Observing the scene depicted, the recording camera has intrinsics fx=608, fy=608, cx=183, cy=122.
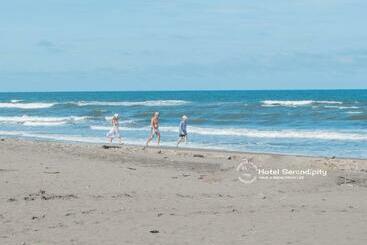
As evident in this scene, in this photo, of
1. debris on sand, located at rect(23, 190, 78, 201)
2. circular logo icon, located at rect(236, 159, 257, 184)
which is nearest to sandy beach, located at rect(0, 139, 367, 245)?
debris on sand, located at rect(23, 190, 78, 201)

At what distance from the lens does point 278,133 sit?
2862cm

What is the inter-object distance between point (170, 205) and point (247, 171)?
461 cm

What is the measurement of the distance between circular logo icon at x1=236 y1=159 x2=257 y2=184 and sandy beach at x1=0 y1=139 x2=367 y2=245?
0.12 metres

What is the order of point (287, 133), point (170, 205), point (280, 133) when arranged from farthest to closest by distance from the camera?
point (280, 133) < point (287, 133) < point (170, 205)

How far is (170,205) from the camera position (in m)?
8.69

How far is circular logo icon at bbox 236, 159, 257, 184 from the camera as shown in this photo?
11.9 m

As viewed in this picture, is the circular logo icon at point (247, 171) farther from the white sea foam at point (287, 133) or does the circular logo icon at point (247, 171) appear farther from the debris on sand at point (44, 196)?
the white sea foam at point (287, 133)

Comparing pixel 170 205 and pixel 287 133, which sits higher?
pixel 287 133

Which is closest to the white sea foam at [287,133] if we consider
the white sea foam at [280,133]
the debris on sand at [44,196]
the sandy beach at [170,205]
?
the white sea foam at [280,133]

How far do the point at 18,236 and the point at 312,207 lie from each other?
4.26 m

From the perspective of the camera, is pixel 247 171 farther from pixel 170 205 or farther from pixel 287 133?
pixel 287 133

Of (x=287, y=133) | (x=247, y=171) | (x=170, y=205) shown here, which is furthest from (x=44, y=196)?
A: (x=287, y=133)

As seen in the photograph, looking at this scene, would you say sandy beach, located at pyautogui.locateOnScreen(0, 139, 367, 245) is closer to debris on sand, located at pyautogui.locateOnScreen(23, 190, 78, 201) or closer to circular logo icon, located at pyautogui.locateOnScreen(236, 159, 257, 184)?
debris on sand, located at pyautogui.locateOnScreen(23, 190, 78, 201)

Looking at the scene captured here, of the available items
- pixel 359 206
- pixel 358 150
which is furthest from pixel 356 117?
pixel 359 206
